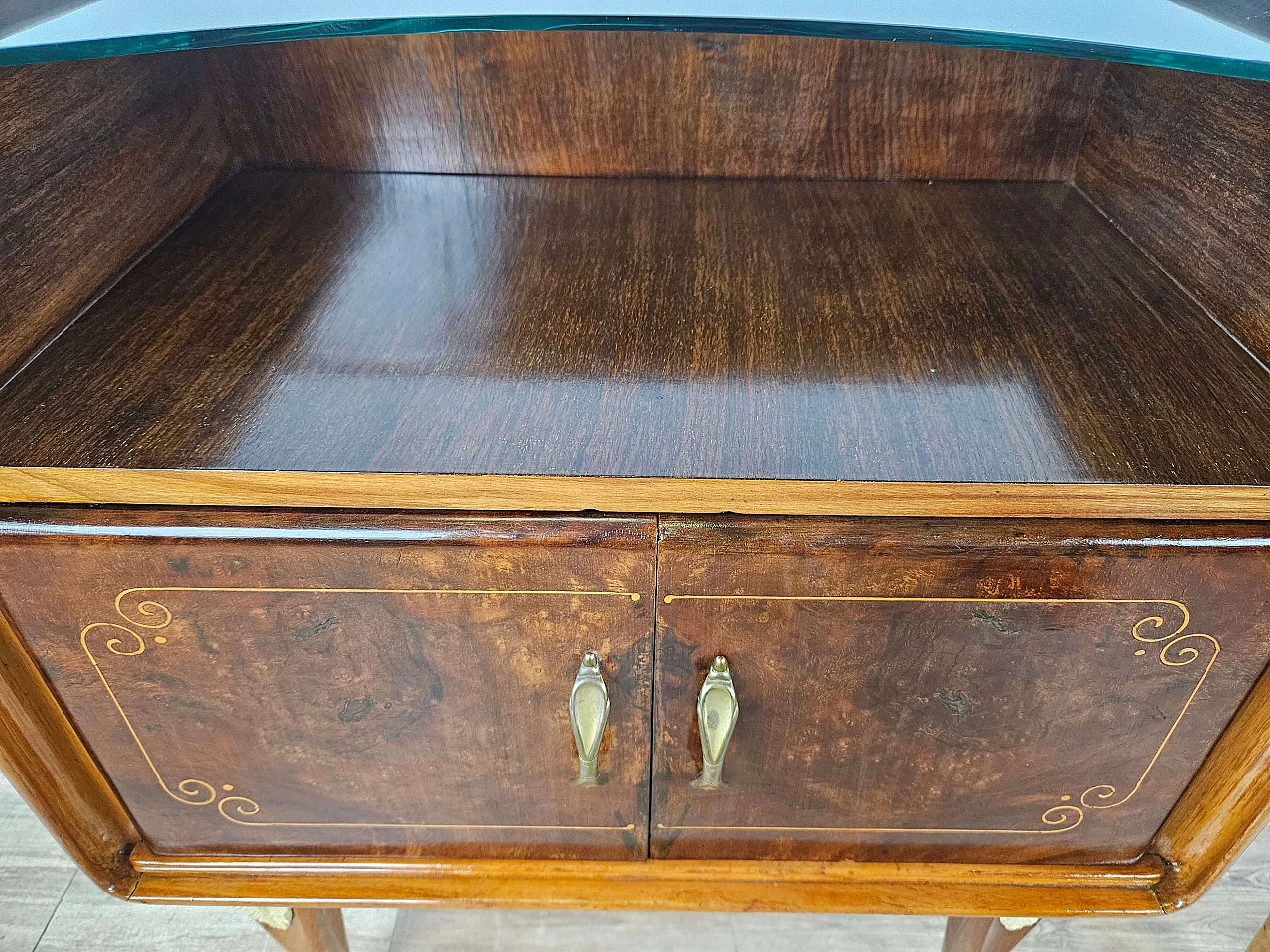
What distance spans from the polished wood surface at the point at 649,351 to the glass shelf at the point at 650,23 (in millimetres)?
Answer: 120

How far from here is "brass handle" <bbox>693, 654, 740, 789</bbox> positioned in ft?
1.34

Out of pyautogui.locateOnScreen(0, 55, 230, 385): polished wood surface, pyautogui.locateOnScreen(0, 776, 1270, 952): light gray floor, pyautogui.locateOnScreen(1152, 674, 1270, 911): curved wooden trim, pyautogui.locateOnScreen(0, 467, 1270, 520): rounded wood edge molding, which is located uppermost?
pyautogui.locateOnScreen(0, 55, 230, 385): polished wood surface

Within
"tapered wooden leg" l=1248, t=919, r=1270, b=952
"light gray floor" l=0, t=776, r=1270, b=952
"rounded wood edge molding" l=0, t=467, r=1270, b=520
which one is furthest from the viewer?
"light gray floor" l=0, t=776, r=1270, b=952

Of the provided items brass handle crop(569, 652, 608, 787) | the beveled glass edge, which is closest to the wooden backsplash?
the beveled glass edge

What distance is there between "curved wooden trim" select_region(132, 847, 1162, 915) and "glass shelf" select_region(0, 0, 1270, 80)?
387 mm

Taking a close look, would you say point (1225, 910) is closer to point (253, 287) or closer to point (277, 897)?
point (277, 897)

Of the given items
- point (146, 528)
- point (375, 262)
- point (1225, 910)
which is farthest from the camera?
point (1225, 910)

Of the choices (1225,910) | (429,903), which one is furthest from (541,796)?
(1225,910)

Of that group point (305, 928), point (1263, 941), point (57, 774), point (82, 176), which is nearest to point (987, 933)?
point (1263, 941)

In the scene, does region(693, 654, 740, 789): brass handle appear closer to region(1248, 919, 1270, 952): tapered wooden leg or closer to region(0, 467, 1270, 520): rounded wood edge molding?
region(0, 467, 1270, 520): rounded wood edge molding

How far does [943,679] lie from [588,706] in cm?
15

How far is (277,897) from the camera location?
1.65ft

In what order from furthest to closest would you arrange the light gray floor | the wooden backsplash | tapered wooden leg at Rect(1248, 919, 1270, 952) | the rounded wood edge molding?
the light gray floor → tapered wooden leg at Rect(1248, 919, 1270, 952) → the wooden backsplash → the rounded wood edge molding

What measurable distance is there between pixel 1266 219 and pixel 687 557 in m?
0.30
